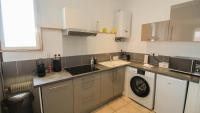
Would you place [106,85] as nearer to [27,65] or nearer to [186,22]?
[27,65]

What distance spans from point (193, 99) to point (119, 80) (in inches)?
52.9

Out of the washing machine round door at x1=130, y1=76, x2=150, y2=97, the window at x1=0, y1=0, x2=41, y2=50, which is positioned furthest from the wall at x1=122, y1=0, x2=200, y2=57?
the window at x1=0, y1=0, x2=41, y2=50

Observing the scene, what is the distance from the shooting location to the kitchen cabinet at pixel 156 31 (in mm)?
2104

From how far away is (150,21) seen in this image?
8.65 ft

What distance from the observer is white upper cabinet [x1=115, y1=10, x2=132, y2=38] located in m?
2.83

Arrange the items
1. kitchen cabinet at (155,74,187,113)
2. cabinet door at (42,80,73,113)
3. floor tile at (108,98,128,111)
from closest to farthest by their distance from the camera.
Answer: cabinet door at (42,80,73,113), kitchen cabinet at (155,74,187,113), floor tile at (108,98,128,111)

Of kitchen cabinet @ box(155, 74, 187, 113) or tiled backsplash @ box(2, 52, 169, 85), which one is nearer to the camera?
tiled backsplash @ box(2, 52, 169, 85)

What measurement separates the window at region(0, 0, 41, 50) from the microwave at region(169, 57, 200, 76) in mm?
2489

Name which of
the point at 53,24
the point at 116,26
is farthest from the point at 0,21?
the point at 116,26

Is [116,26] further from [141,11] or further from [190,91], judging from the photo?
[190,91]

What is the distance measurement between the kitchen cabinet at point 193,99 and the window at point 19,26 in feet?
8.37

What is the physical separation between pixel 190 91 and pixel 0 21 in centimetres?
299

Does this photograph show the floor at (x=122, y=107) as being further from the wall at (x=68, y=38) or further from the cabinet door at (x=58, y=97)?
the wall at (x=68, y=38)

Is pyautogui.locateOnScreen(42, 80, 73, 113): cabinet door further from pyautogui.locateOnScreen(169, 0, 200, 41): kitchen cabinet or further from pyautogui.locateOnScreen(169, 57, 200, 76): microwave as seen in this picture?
pyautogui.locateOnScreen(169, 0, 200, 41): kitchen cabinet
